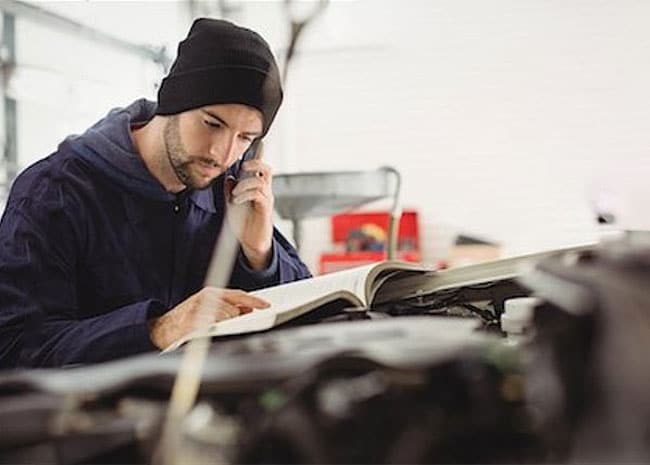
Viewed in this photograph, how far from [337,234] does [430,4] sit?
900 millimetres

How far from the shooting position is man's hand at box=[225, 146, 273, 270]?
1.09 metres

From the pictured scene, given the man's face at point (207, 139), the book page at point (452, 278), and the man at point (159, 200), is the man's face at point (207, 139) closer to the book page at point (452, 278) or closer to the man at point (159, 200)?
the man at point (159, 200)

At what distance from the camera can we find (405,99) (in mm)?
3066

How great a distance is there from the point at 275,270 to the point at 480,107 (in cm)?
205

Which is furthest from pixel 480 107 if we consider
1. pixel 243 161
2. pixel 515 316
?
pixel 515 316

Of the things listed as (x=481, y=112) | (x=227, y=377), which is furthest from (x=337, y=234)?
(x=227, y=377)

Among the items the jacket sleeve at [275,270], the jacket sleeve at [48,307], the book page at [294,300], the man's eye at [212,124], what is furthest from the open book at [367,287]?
the man's eye at [212,124]

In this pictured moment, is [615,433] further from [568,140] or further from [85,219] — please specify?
[568,140]

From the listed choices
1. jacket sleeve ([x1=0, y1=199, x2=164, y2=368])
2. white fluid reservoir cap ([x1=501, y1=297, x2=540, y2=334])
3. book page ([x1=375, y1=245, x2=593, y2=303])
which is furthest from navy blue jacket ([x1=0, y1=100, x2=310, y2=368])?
white fluid reservoir cap ([x1=501, y1=297, x2=540, y2=334])

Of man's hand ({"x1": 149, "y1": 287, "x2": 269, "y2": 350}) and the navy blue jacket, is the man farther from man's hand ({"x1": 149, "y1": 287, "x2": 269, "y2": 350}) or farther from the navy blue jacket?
man's hand ({"x1": 149, "y1": 287, "x2": 269, "y2": 350})

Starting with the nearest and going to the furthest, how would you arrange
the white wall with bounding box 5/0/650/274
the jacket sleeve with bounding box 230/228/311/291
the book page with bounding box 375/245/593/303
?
the book page with bounding box 375/245/593/303, the jacket sleeve with bounding box 230/228/311/291, the white wall with bounding box 5/0/650/274

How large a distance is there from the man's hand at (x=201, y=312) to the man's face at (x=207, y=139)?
0.35 meters

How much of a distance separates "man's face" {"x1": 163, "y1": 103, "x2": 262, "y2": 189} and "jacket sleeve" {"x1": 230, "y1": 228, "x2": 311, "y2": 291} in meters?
0.12

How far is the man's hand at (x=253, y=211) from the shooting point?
1.09 m
